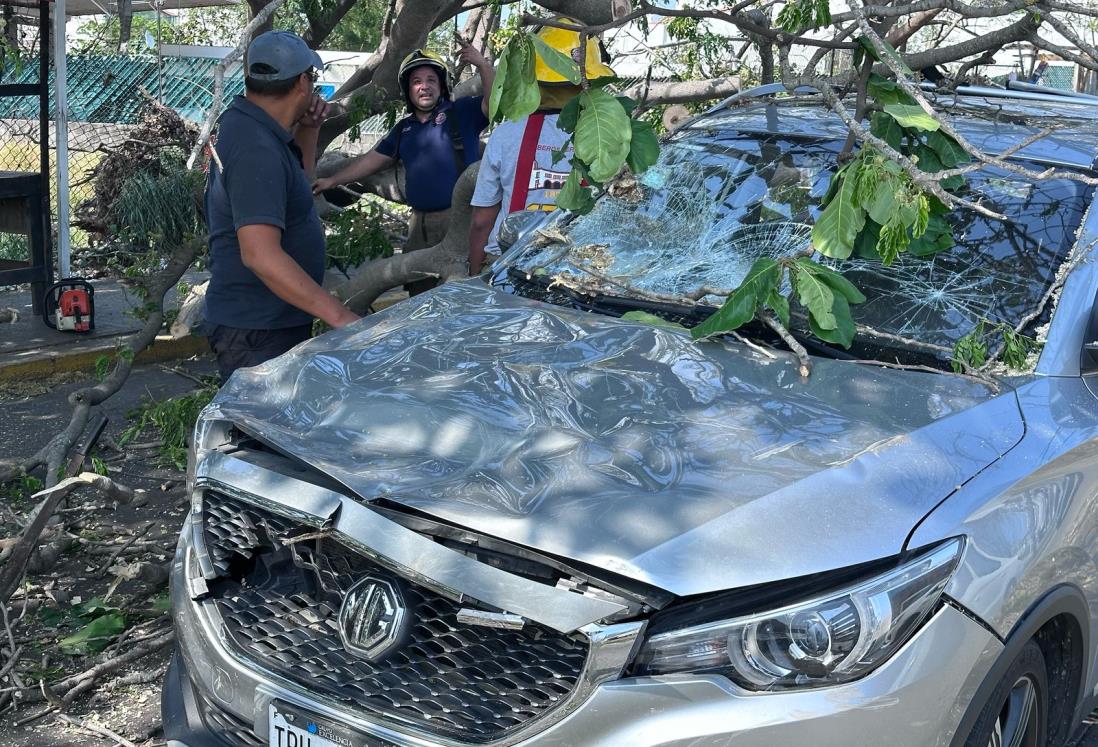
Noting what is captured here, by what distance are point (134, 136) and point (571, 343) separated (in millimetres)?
4905

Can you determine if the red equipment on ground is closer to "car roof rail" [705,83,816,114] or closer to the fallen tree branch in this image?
the fallen tree branch

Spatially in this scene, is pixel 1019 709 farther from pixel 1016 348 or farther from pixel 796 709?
pixel 1016 348

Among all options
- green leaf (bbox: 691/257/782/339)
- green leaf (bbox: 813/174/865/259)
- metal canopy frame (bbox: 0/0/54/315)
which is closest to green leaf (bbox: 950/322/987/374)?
green leaf (bbox: 813/174/865/259)

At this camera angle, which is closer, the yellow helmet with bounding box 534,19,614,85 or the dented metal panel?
the dented metal panel

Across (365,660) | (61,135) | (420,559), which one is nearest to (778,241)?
(420,559)

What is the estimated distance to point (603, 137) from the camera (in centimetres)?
328

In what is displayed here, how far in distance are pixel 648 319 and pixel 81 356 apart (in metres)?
5.15

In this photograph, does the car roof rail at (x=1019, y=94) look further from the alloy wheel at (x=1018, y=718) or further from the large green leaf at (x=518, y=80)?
the alloy wheel at (x=1018, y=718)

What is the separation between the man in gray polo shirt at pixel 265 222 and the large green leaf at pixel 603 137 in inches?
43.2

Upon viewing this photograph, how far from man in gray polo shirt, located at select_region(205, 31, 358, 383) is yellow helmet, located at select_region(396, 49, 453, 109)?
2377 mm

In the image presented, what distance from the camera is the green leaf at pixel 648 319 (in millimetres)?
3322

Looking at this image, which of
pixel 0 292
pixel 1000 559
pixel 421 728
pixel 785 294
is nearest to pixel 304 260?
pixel 785 294

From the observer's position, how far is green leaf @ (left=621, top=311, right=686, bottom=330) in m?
3.32

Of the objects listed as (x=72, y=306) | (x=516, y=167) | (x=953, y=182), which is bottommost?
(x=72, y=306)
